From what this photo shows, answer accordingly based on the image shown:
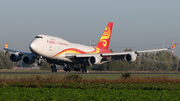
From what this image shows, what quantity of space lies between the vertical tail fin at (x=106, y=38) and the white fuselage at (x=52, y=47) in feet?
35.7

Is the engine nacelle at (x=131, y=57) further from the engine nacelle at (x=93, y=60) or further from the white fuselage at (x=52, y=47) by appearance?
the white fuselage at (x=52, y=47)

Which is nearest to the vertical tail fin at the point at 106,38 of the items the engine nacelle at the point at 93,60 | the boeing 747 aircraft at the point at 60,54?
the boeing 747 aircraft at the point at 60,54

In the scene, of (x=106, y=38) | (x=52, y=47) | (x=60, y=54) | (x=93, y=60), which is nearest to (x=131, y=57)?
(x=93, y=60)

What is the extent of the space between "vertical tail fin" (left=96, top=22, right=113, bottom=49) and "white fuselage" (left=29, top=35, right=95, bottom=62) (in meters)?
10.9

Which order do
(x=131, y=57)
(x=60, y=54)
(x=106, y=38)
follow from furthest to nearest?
1. (x=106, y=38)
2. (x=131, y=57)
3. (x=60, y=54)

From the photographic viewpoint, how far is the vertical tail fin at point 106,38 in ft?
208

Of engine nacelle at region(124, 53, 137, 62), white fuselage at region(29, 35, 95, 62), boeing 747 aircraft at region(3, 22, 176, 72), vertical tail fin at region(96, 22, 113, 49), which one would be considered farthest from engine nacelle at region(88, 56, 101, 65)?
vertical tail fin at region(96, 22, 113, 49)

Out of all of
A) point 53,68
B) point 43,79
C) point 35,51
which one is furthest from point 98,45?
point 43,79

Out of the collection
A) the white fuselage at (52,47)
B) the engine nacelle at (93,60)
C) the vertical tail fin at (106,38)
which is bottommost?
the engine nacelle at (93,60)

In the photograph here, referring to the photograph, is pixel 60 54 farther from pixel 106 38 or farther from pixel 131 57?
pixel 106 38

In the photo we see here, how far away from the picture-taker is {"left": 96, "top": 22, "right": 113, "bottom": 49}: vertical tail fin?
6341 cm

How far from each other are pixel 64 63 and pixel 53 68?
2566mm

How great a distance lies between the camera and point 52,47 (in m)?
46.4

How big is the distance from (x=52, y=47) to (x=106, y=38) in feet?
69.5
